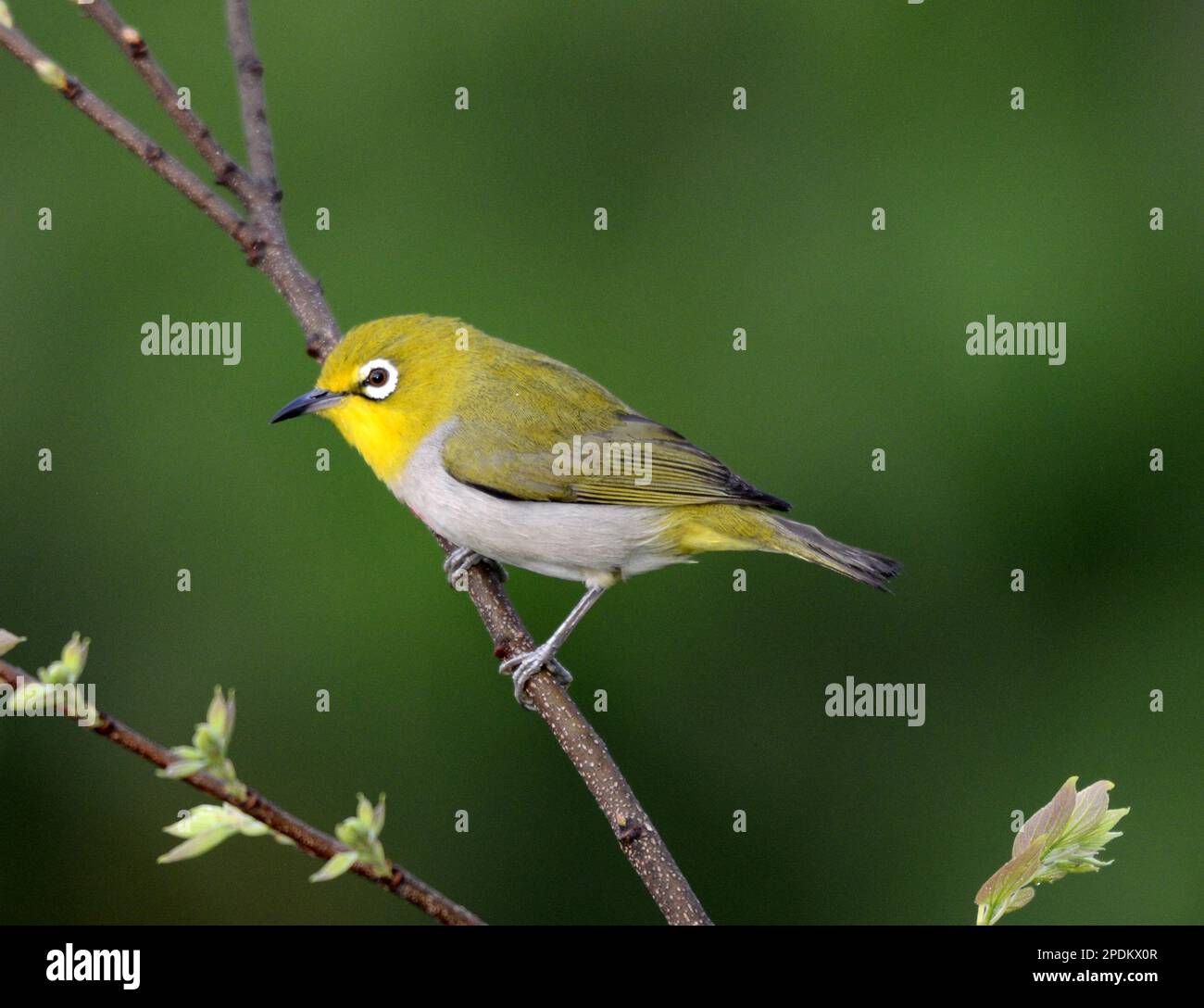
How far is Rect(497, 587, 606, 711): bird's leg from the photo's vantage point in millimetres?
3236

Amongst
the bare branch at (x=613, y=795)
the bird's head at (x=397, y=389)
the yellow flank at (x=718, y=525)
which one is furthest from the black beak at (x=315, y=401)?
the yellow flank at (x=718, y=525)

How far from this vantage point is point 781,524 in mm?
3736

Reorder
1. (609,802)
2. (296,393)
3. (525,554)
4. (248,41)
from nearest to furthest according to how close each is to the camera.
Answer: (609,802)
(248,41)
(525,554)
(296,393)

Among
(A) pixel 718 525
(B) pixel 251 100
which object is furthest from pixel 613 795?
(B) pixel 251 100

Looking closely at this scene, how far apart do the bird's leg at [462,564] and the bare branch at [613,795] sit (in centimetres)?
42

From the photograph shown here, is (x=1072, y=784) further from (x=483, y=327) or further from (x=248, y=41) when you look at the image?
(x=483, y=327)

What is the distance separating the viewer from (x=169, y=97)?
2812 mm

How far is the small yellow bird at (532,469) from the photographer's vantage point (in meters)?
3.67

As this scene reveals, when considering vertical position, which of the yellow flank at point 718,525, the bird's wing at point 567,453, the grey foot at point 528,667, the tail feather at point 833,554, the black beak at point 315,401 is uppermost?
the black beak at point 315,401

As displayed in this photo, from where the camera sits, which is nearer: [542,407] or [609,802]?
[609,802]

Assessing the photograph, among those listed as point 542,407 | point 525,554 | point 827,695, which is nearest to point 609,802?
point 525,554

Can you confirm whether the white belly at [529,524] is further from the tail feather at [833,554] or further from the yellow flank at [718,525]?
the tail feather at [833,554]

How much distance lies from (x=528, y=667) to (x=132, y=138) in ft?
4.99
